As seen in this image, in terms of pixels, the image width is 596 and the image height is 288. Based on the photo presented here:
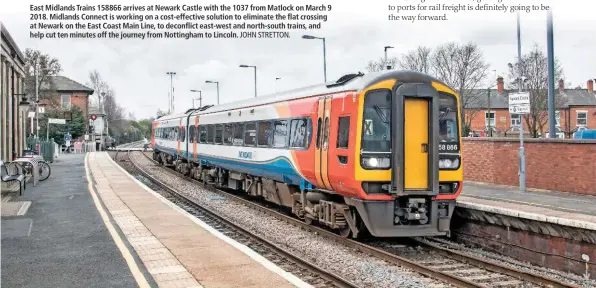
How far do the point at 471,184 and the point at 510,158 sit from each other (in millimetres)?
1635

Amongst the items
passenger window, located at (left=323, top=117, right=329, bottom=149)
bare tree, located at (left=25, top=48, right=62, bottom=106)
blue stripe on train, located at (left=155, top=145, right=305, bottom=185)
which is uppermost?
bare tree, located at (left=25, top=48, right=62, bottom=106)

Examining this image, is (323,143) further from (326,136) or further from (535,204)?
(535,204)

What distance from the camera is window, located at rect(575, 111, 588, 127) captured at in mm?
53463

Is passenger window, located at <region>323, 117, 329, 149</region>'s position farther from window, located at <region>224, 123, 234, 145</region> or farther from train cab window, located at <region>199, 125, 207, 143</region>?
train cab window, located at <region>199, 125, 207, 143</region>

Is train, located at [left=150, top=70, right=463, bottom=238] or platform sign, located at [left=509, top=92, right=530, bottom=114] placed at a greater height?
platform sign, located at [left=509, top=92, right=530, bottom=114]

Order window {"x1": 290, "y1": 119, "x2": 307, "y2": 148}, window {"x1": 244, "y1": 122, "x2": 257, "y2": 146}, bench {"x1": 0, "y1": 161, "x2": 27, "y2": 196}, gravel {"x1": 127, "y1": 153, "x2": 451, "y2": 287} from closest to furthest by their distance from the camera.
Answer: gravel {"x1": 127, "y1": 153, "x2": 451, "y2": 287} → window {"x1": 290, "y1": 119, "x2": 307, "y2": 148} → window {"x1": 244, "y1": 122, "x2": 257, "y2": 146} → bench {"x1": 0, "y1": 161, "x2": 27, "y2": 196}

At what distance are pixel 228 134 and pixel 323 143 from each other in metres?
7.62

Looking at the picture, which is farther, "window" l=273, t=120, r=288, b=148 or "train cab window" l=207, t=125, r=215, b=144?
"train cab window" l=207, t=125, r=215, b=144

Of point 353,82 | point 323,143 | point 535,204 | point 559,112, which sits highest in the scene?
point 559,112

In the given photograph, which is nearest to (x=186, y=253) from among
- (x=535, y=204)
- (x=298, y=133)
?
(x=298, y=133)

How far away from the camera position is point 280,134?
1338 centimetres

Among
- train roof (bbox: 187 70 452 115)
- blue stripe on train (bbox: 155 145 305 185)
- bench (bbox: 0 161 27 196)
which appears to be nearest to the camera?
train roof (bbox: 187 70 452 115)

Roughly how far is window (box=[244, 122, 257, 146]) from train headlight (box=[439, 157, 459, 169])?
636cm

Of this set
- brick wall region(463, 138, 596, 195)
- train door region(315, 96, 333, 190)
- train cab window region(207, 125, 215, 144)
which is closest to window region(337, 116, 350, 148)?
train door region(315, 96, 333, 190)
